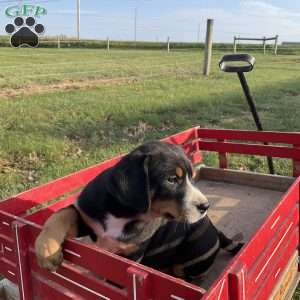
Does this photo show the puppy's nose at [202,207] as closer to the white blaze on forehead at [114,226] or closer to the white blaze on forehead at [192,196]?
the white blaze on forehead at [192,196]

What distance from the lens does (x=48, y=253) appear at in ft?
5.36

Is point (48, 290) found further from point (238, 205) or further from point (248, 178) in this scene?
point (248, 178)

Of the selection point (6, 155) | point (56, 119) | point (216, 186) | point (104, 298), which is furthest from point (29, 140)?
point (104, 298)

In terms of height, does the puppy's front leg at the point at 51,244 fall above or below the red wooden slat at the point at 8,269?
above

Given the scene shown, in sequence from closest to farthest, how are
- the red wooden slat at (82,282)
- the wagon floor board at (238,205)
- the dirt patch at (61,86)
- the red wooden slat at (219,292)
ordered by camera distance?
1. the red wooden slat at (219,292)
2. the red wooden slat at (82,282)
3. the wagon floor board at (238,205)
4. the dirt patch at (61,86)

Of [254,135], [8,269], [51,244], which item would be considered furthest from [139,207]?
[254,135]

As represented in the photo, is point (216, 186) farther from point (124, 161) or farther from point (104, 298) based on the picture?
point (104, 298)

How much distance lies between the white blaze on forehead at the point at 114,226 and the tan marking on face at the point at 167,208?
126mm

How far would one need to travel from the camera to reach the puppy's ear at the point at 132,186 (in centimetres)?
184

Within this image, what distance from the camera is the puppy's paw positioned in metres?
1.63

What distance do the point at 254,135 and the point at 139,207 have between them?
2125mm

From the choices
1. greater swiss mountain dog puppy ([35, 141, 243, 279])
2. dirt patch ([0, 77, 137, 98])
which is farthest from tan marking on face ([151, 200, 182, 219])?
dirt patch ([0, 77, 137, 98])

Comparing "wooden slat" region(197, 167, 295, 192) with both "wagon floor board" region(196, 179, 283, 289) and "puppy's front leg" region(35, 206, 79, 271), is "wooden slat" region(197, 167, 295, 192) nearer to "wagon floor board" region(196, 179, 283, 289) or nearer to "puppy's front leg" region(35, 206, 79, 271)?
"wagon floor board" region(196, 179, 283, 289)

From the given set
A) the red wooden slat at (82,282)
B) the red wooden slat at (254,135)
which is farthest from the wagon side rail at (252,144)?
the red wooden slat at (82,282)
